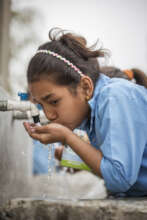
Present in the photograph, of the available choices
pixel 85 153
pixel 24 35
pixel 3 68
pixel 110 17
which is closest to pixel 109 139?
pixel 85 153

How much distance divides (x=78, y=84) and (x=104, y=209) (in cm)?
67

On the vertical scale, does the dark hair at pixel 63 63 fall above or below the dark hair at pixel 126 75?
above

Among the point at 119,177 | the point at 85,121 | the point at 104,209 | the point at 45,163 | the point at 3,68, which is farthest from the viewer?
the point at 3,68

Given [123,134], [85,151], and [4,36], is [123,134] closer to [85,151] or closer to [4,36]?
[85,151]

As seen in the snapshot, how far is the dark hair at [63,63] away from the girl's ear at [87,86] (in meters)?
0.03

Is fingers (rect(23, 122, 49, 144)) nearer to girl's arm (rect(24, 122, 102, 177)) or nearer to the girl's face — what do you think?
girl's arm (rect(24, 122, 102, 177))

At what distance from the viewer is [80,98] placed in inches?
58.8

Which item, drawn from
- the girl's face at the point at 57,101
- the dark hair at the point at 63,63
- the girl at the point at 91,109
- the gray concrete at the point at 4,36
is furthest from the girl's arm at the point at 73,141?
the gray concrete at the point at 4,36

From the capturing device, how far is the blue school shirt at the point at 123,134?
4.01 feet

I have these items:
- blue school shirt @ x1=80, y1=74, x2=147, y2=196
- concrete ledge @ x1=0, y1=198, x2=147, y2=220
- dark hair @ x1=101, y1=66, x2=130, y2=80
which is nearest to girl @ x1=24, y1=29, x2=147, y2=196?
blue school shirt @ x1=80, y1=74, x2=147, y2=196

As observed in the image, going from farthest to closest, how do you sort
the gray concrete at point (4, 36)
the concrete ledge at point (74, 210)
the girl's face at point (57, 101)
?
the gray concrete at point (4, 36), the girl's face at point (57, 101), the concrete ledge at point (74, 210)

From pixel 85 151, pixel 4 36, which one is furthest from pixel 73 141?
pixel 4 36

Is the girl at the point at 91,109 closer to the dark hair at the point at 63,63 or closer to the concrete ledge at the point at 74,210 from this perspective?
the dark hair at the point at 63,63

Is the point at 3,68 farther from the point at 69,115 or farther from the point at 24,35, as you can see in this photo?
the point at 69,115
